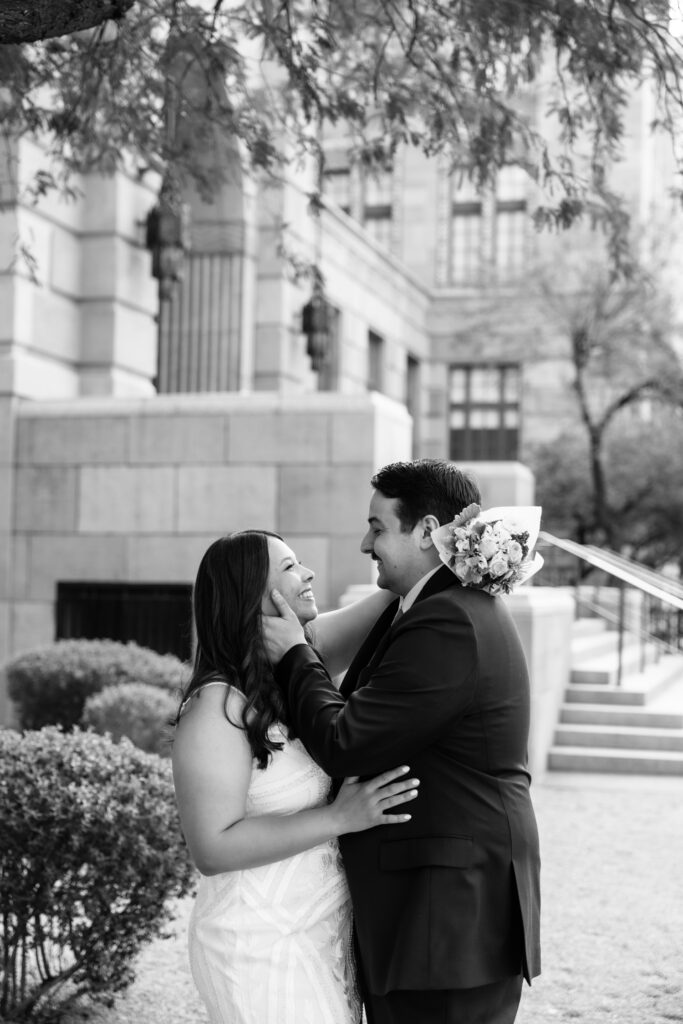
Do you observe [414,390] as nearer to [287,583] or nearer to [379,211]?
[379,211]

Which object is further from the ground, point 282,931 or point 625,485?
point 625,485

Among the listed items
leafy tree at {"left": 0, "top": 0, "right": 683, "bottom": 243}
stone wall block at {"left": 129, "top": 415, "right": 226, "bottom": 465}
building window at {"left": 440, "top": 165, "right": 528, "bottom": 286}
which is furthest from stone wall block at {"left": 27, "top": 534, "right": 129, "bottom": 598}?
building window at {"left": 440, "top": 165, "right": 528, "bottom": 286}

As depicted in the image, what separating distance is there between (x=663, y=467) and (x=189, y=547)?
51.5 feet

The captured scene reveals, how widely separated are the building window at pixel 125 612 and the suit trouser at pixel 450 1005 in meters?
9.97

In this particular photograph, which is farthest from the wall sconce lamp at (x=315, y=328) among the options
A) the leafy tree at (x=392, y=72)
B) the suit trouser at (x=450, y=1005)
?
the suit trouser at (x=450, y=1005)

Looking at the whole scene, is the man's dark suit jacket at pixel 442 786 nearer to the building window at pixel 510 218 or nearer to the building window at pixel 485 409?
the building window at pixel 485 409

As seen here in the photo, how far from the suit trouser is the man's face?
44.0 inches

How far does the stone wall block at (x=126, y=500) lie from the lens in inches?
529

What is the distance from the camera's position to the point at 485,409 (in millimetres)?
33219

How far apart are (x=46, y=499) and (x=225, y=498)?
2.12 m

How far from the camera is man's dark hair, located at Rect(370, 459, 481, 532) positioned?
139 inches

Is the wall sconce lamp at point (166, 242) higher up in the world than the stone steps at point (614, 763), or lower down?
higher up

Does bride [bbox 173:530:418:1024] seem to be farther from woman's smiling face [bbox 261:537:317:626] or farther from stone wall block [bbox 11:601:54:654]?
stone wall block [bbox 11:601:54:654]

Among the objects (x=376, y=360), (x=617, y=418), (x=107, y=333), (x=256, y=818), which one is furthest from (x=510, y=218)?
(x=256, y=818)
